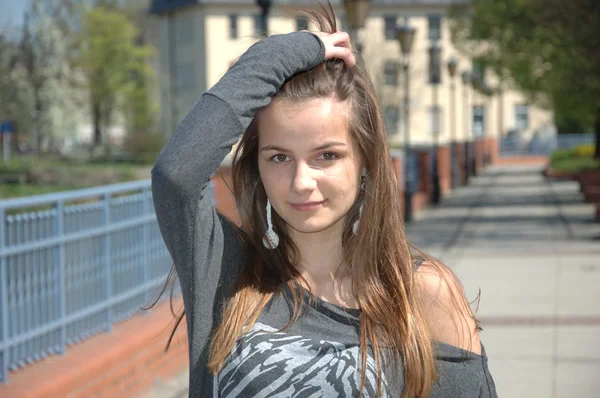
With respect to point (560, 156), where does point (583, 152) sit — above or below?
above

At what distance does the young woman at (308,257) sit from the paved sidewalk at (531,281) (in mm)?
4344

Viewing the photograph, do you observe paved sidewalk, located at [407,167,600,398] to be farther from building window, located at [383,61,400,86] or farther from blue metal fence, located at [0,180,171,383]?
building window, located at [383,61,400,86]

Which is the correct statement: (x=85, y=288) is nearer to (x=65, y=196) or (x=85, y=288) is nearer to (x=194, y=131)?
(x=65, y=196)

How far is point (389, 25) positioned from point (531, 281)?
2247 inches

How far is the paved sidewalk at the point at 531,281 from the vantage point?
22.5ft

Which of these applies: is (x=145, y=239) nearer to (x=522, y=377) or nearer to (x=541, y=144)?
(x=522, y=377)

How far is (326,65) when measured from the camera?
7.13 ft

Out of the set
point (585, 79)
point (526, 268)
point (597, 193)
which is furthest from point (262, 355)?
point (597, 193)

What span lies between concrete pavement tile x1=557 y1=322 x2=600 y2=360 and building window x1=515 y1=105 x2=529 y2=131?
6066 centimetres

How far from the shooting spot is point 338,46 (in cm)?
216

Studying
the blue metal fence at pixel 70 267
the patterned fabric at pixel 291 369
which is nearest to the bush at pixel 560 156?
the blue metal fence at pixel 70 267

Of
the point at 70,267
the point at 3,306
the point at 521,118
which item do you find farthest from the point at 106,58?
the point at 3,306

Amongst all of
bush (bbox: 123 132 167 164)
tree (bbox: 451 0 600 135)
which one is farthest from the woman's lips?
bush (bbox: 123 132 167 164)

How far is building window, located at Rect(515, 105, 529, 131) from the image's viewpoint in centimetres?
6756
